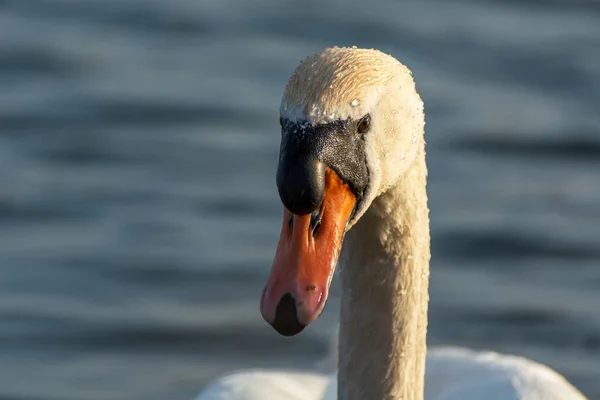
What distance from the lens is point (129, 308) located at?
7.41m

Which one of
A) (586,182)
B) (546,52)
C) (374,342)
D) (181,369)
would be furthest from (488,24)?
(374,342)

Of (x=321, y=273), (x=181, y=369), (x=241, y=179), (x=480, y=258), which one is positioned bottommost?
(x=321, y=273)

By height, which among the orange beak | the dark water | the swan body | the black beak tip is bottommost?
the black beak tip

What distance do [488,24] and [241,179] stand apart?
9.06 feet

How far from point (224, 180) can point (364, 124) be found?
469 centimetres

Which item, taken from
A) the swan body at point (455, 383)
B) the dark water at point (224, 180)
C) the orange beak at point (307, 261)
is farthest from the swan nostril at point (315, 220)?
the dark water at point (224, 180)

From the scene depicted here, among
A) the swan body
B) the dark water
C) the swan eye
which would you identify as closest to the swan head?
the swan eye

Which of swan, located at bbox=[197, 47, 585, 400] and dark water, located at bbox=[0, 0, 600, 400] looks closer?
swan, located at bbox=[197, 47, 585, 400]

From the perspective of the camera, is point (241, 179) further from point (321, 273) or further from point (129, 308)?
point (321, 273)

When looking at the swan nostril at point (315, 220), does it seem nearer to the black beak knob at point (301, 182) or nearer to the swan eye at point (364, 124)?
the black beak knob at point (301, 182)

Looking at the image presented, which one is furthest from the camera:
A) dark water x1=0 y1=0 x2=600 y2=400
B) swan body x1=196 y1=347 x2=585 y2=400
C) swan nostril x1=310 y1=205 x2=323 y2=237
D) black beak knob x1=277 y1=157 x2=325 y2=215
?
dark water x1=0 y1=0 x2=600 y2=400

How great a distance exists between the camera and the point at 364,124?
3.71 meters

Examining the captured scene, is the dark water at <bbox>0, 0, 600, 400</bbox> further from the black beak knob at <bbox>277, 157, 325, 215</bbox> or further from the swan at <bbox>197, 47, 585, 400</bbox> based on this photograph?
the black beak knob at <bbox>277, 157, 325, 215</bbox>

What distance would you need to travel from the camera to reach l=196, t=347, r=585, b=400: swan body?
5.25 m
